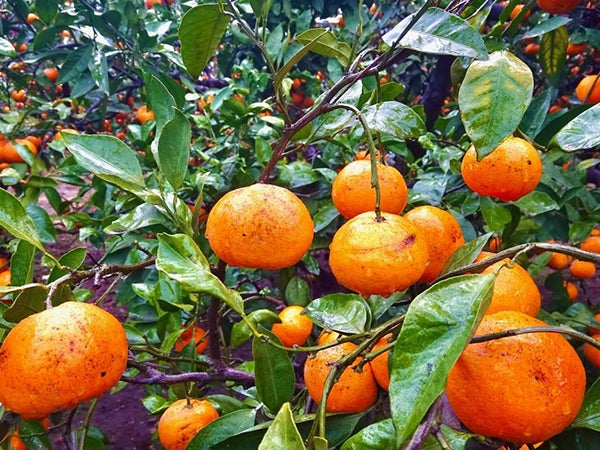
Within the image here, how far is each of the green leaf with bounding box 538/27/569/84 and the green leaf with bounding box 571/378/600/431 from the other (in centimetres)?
106

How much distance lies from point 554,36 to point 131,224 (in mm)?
1160

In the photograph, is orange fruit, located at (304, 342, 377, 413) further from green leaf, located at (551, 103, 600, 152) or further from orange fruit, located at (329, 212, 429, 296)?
green leaf, located at (551, 103, 600, 152)

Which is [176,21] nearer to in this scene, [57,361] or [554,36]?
[554,36]

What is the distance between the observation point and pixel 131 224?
3.20 feet

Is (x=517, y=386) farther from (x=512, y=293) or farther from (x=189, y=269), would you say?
(x=189, y=269)

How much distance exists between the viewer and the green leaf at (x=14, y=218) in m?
0.65

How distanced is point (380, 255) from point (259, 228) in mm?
157

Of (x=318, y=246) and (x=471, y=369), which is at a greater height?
(x=471, y=369)

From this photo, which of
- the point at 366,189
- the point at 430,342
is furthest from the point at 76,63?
the point at 430,342

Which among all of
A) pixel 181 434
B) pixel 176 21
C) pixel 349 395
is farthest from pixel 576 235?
pixel 176 21

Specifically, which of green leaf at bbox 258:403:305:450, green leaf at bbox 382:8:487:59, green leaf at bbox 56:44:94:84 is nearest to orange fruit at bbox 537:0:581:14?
green leaf at bbox 382:8:487:59

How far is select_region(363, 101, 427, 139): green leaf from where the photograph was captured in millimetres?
754

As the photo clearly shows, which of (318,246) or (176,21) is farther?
(176,21)

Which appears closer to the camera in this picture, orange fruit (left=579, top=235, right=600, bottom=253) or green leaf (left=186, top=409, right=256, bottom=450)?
green leaf (left=186, top=409, right=256, bottom=450)
